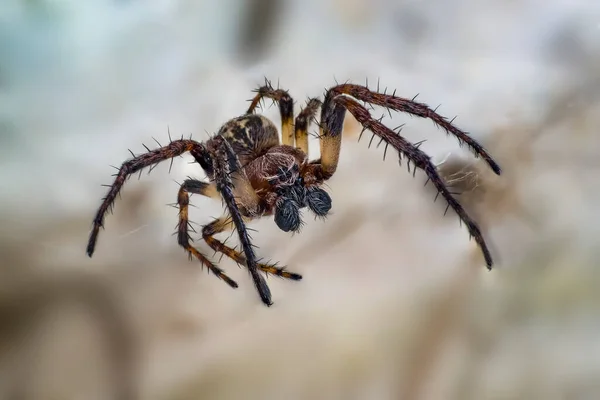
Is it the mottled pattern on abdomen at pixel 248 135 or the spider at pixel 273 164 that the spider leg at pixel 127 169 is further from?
the mottled pattern on abdomen at pixel 248 135

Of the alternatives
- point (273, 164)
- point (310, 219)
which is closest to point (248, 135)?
point (273, 164)

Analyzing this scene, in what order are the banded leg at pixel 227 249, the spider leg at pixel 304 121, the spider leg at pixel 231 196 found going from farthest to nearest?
the spider leg at pixel 304 121
the banded leg at pixel 227 249
the spider leg at pixel 231 196

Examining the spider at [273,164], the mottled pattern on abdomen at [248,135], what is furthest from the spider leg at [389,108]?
the mottled pattern on abdomen at [248,135]

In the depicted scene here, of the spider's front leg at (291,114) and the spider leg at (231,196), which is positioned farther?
the spider's front leg at (291,114)

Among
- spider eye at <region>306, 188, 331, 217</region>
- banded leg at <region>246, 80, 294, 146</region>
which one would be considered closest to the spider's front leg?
banded leg at <region>246, 80, 294, 146</region>

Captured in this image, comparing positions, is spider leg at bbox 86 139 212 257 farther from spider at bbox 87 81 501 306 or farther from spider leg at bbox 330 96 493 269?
spider leg at bbox 330 96 493 269

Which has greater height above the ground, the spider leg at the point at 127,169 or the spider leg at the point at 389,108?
the spider leg at the point at 389,108
